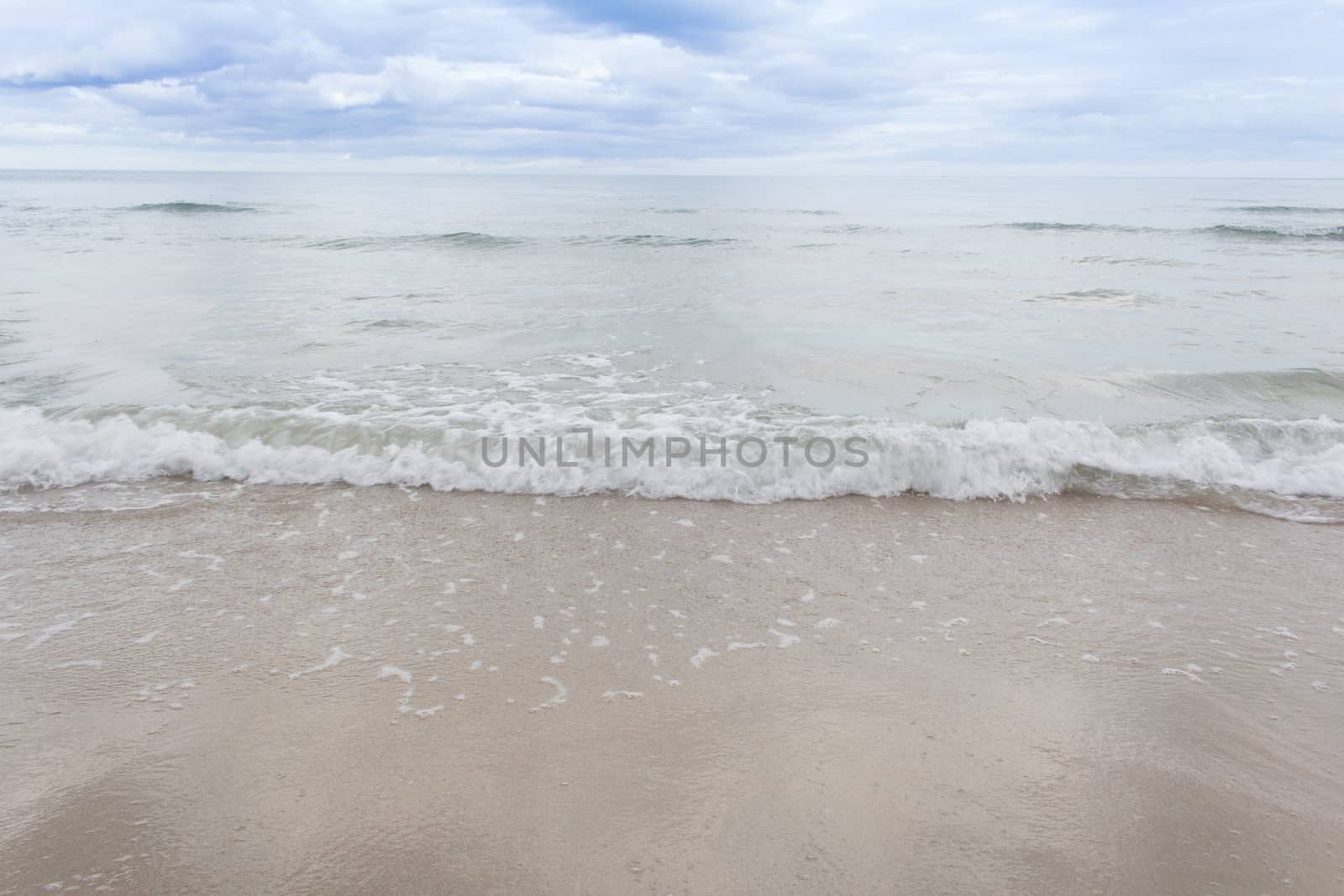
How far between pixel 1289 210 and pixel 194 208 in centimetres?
4804

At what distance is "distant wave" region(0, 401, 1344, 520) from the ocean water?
0.02m

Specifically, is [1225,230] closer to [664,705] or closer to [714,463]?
[714,463]

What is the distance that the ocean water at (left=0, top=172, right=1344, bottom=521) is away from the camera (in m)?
5.53

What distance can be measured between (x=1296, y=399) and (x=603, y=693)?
7.67m

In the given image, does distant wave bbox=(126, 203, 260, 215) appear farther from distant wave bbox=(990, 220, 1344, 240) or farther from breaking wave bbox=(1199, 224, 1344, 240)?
breaking wave bbox=(1199, 224, 1344, 240)

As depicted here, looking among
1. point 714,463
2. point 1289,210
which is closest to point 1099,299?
point 714,463

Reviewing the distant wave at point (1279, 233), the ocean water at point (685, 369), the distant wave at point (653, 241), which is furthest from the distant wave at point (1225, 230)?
the distant wave at point (653, 241)

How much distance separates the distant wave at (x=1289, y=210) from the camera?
1305 inches

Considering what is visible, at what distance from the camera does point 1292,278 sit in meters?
14.8

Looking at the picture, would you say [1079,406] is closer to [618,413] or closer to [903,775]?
[618,413]

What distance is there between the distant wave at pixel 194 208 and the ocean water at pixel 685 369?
45.3ft

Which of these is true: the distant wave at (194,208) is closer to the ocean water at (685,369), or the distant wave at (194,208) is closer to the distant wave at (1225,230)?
the ocean water at (685,369)

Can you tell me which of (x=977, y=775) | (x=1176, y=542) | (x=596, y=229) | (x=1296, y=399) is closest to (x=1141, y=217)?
(x=596, y=229)

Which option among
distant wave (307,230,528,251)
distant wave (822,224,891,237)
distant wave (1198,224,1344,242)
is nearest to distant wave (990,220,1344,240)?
distant wave (1198,224,1344,242)
